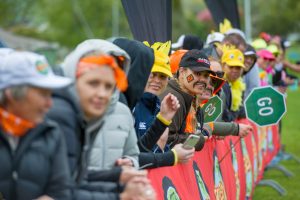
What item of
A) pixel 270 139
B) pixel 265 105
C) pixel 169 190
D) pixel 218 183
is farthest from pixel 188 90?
pixel 270 139

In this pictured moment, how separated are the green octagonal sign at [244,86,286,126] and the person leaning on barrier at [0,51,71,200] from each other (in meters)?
5.47

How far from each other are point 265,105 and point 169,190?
355 centimetres

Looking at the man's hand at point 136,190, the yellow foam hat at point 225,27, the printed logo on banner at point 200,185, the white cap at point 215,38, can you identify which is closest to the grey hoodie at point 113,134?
the man's hand at point 136,190

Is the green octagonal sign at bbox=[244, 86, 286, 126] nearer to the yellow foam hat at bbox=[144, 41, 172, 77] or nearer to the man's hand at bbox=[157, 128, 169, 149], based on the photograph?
the yellow foam hat at bbox=[144, 41, 172, 77]

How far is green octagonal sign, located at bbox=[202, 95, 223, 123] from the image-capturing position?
815cm

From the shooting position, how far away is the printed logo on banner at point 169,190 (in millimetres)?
6043

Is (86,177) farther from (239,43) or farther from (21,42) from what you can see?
(21,42)

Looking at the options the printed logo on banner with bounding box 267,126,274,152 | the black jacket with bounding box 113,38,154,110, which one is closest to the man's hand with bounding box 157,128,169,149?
the black jacket with bounding box 113,38,154,110

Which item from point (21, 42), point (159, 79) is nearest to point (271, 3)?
point (21, 42)

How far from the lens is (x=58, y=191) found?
4.14m

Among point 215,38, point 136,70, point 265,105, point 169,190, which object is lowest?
point 169,190

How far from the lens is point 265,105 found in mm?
9492

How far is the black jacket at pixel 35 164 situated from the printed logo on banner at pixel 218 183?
410cm

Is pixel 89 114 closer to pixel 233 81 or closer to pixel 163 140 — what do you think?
pixel 163 140
